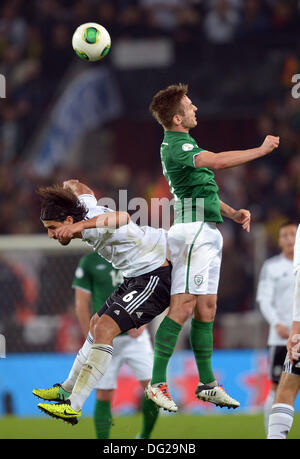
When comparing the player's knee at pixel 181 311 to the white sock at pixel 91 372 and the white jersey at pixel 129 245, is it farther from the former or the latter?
the white sock at pixel 91 372

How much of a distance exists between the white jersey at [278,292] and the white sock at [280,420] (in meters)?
3.16

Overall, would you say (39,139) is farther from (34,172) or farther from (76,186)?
(76,186)

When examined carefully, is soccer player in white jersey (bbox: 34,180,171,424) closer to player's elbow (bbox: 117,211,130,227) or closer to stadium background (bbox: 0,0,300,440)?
player's elbow (bbox: 117,211,130,227)

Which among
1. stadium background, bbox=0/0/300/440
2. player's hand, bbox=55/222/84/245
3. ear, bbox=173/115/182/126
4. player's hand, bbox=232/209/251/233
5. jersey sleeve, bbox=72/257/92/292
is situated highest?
stadium background, bbox=0/0/300/440

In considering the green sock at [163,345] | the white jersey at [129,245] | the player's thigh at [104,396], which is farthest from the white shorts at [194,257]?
the player's thigh at [104,396]

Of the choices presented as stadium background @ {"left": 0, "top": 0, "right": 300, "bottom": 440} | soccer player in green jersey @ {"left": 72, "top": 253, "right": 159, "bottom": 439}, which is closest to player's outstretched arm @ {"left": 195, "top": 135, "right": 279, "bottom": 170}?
soccer player in green jersey @ {"left": 72, "top": 253, "right": 159, "bottom": 439}

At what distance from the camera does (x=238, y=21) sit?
15.4 meters

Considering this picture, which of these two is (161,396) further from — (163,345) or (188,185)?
(188,185)

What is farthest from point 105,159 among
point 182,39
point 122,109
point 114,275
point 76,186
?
point 76,186

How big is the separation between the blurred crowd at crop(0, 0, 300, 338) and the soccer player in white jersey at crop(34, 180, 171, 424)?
7172 millimetres

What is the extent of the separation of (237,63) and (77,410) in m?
10.2

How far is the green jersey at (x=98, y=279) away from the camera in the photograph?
8250mm

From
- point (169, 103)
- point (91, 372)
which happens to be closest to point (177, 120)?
point (169, 103)

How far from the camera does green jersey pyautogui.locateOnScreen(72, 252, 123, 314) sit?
27.1ft
